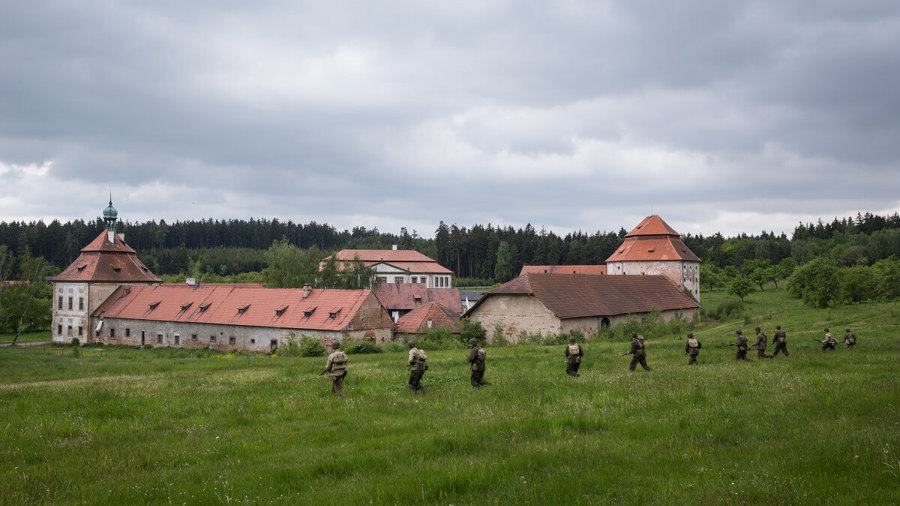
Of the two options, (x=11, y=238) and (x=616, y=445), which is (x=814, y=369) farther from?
(x=11, y=238)

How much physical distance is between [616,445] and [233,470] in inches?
210

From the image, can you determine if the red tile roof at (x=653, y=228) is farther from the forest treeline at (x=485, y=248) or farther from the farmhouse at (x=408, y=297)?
the forest treeline at (x=485, y=248)

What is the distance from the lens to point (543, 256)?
147 metres

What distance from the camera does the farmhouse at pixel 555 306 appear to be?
38.2m

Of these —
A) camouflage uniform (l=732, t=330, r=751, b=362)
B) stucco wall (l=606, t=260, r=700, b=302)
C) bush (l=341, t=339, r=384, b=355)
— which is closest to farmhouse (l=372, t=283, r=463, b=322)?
stucco wall (l=606, t=260, r=700, b=302)

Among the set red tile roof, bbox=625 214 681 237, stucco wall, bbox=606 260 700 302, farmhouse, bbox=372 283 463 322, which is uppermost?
red tile roof, bbox=625 214 681 237

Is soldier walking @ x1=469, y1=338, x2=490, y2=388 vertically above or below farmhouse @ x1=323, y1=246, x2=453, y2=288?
below

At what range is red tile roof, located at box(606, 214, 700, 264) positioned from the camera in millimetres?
66875

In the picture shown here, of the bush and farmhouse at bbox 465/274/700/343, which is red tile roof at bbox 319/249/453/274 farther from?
the bush

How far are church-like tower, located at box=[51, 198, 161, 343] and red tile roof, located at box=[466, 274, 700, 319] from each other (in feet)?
148

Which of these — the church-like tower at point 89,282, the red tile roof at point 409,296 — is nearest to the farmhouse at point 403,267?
the red tile roof at point 409,296

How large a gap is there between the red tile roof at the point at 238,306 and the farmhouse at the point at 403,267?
46175 millimetres

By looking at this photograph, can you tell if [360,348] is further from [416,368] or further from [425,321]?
[416,368]

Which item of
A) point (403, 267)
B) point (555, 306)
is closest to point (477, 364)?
point (555, 306)
